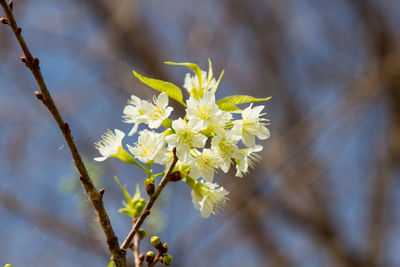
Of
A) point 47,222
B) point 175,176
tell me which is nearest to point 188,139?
point 175,176

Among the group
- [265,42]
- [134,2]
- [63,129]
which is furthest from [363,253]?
[63,129]

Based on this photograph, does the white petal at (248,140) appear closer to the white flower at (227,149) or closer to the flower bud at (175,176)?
the white flower at (227,149)

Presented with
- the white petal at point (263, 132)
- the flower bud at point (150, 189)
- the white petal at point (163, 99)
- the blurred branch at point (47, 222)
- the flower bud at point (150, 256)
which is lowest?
the blurred branch at point (47, 222)

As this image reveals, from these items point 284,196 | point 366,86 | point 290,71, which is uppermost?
point 290,71

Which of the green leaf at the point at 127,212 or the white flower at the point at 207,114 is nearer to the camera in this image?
the white flower at the point at 207,114

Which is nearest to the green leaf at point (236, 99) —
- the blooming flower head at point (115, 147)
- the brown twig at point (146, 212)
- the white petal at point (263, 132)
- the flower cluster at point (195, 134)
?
the flower cluster at point (195, 134)

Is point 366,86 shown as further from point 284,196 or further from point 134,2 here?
point 134,2
